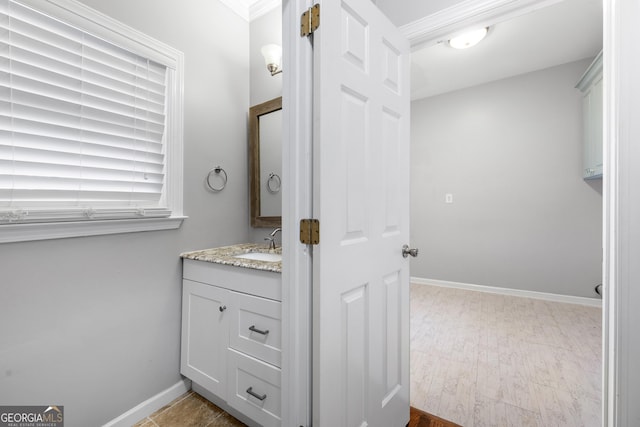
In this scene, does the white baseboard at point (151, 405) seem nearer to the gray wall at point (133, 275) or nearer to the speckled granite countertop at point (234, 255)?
the gray wall at point (133, 275)

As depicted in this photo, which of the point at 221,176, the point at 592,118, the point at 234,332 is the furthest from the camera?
→ the point at 592,118

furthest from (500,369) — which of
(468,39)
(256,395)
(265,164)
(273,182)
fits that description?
(468,39)

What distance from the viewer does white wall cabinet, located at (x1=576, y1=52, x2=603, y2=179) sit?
271cm

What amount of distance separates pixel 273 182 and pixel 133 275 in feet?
3.32

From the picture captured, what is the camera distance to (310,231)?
1018mm

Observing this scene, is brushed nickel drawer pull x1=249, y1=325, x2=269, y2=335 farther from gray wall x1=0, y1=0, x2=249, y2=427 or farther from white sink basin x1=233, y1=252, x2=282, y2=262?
gray wall x1=0, y1=0, x2=249, y2=427

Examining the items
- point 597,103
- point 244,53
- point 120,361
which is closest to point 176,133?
point 244,53

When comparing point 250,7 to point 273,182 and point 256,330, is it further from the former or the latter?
point 256,330

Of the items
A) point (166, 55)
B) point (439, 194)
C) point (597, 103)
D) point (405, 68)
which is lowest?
point (439, 194)

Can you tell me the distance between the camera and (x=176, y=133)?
1690 millimetres

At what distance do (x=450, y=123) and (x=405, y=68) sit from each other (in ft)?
9.49

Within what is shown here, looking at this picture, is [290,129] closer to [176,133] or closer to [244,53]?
[176,133]

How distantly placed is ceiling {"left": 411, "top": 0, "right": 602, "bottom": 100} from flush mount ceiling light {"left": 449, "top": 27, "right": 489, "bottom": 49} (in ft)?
0.22

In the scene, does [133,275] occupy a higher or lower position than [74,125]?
lower
